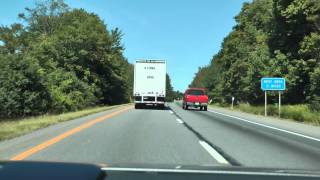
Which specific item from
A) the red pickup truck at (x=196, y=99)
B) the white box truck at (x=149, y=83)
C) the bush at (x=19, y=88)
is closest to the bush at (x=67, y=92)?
the bush at (x=19, y=88)

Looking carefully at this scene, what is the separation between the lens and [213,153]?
41.9 feet

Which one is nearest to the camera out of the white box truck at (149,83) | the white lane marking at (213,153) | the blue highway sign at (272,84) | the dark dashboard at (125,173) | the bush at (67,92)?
the dark dashboard at (125,173)

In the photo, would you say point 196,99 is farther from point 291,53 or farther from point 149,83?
point 291,53

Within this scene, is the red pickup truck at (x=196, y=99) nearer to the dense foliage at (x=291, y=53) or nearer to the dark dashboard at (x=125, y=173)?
the dense foliage at (x=291, y=53)

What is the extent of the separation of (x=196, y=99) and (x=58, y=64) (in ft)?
74.1

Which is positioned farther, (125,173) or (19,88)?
(19,88)

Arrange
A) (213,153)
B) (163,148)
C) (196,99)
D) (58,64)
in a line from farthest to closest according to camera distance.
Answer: (58,64) → (196,99) → (163,148) → (213,153)

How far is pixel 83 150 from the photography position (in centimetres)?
1286

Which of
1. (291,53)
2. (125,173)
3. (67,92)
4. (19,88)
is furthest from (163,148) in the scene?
(67,92)

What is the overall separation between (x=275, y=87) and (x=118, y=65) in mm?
44050

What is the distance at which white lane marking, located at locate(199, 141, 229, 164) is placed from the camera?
1154 cm

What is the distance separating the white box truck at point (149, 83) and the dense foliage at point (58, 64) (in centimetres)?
683

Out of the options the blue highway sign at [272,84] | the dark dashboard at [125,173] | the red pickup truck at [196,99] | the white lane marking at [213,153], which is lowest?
the white lane marking at [213,153]

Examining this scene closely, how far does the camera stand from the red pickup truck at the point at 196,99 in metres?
45.4
